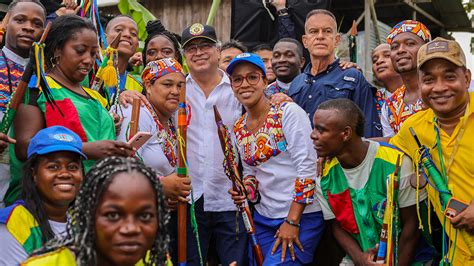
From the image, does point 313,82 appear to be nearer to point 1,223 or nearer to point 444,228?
point 444,228

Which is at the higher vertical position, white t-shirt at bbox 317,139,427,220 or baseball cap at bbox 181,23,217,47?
baseball cap at bbox 181,23,217,47

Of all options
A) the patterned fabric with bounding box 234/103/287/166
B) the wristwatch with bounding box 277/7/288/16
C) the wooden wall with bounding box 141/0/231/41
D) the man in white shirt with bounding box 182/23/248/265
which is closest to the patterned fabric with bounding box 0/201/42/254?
the man in white shirt with bounding box 182/23/248/265

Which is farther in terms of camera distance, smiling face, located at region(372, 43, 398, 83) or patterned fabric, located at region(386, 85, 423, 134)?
smiling face, located at region(372, 43, 398, 83)

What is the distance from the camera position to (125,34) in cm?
604

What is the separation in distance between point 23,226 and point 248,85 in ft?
7.29

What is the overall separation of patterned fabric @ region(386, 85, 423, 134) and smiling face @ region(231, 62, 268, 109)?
3.97 ft

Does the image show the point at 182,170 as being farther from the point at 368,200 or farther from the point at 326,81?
the point at 326,81

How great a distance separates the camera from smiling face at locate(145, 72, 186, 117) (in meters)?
5.09

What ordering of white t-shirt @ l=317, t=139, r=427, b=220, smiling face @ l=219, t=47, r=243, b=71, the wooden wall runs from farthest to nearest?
the wooden wall, smiling face @ l=219, t=47, r=243, b=71, white t-shirt @ l=317, t=139, r=427, b=220

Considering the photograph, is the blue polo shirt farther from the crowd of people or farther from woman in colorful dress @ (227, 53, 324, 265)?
woman in colorful dress @ (227, 53, 324, 265)

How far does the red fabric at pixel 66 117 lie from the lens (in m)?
4.09

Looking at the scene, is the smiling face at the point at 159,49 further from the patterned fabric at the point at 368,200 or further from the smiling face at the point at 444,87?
the smiling face at the point at 444,87

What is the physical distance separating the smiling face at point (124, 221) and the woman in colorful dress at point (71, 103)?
131cm

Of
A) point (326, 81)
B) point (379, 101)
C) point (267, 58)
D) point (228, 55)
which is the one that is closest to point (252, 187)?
point (326, 81)
